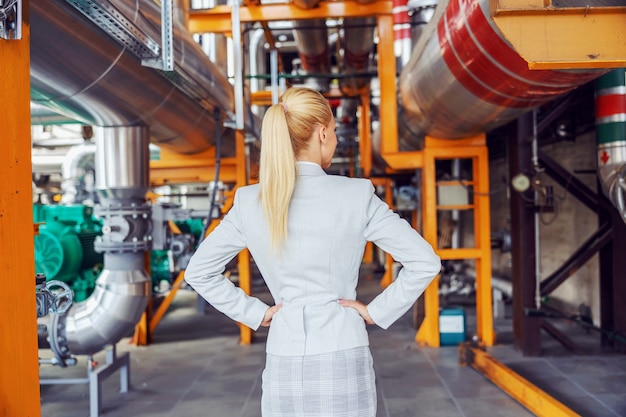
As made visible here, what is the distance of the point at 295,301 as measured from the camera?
61.5 inches

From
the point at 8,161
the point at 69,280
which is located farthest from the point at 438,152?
the point at 69,280

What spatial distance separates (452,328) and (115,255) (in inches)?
125

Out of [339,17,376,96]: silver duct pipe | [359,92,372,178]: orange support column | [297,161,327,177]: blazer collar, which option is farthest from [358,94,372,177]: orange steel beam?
[297,161,327,177]: blazer collar

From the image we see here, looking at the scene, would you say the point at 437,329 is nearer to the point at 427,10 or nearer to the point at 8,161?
the point at 427,10

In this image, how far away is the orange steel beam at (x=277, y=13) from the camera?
4.99m

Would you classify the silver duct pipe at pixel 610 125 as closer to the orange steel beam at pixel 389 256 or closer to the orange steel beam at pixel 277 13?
the orange steel beam at pixel 277 13

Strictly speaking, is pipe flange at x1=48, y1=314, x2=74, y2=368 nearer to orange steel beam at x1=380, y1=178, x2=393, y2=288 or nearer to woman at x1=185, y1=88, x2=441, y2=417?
woman at x1=185, y1=88, x2=441, y2=417

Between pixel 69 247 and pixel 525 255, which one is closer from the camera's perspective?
pixel 525 255

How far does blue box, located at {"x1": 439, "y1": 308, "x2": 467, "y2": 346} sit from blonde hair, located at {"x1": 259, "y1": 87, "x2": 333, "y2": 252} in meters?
4.20

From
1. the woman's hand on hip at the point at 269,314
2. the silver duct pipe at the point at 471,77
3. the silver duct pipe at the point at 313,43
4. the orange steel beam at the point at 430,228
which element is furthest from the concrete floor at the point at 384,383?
the silver duct pipe at the point at 313,43

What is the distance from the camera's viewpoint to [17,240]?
6.00 feet

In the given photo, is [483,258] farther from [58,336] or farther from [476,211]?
[58,336]

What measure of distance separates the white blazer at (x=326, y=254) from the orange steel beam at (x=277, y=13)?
150 inches

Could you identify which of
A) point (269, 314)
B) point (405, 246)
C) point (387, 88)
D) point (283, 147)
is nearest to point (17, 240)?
point (269, 314)
